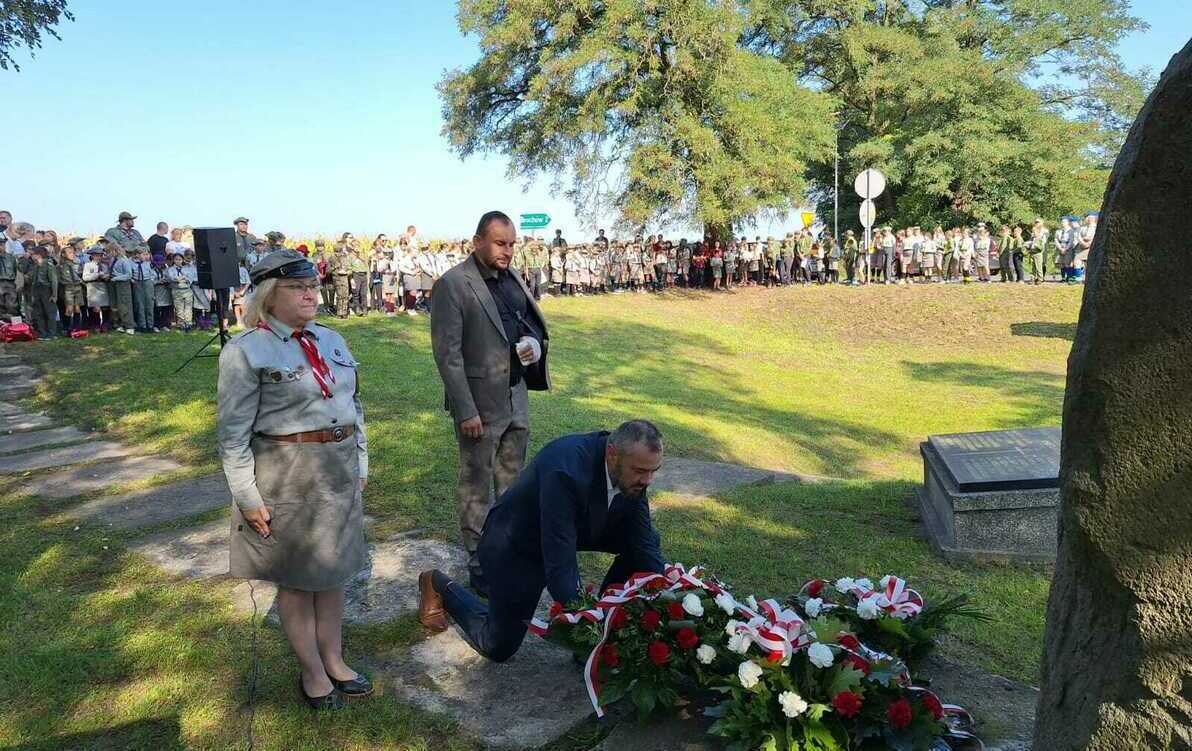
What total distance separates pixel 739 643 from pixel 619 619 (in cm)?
49

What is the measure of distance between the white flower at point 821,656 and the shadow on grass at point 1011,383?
32.2ft

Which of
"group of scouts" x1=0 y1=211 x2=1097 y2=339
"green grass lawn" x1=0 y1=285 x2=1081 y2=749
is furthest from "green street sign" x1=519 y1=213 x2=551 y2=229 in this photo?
"green grass lawn" x1=0 y1=285 x2=1081 y2=749

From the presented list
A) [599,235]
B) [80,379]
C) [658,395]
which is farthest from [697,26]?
[80,379]

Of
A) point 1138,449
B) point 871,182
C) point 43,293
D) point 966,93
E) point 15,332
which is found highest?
point 966,93

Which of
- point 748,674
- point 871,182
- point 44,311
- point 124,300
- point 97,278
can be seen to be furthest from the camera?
point 871,182

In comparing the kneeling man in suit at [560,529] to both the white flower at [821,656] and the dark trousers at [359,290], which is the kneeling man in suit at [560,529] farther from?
the dark trousers at [359,290]

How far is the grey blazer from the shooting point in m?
4.87

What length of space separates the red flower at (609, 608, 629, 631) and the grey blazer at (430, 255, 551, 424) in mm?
1684

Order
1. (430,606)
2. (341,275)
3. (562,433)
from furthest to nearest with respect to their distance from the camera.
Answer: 1. (341,275)
2. (562,433)
3. (430,606)

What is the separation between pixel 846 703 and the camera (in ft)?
10.0

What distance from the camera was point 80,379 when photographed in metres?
11.6

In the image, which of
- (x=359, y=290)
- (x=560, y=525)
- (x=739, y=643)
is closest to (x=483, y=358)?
(x=560, y=525)

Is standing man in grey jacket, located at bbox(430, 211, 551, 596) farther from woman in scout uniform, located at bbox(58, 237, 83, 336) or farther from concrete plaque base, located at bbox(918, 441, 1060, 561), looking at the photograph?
woman in scout uniform, located at bbox(58, 237, 83, 336)

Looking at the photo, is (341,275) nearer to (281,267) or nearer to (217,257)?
(217,257)
